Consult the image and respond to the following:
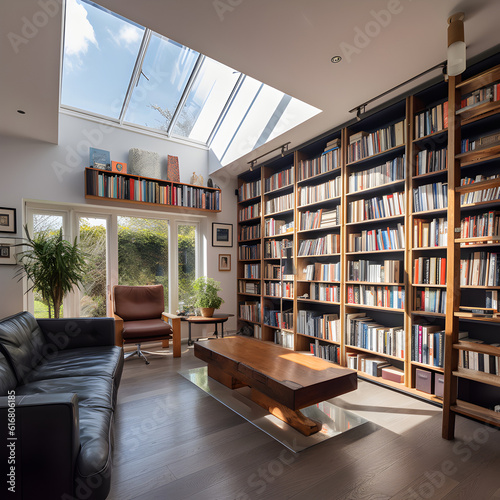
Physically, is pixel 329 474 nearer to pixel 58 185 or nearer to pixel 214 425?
pixel 214 425

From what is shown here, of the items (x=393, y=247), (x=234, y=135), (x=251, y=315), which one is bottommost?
(x=251, y=315)

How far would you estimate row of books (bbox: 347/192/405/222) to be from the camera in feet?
10.1

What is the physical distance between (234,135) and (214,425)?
3868 mm

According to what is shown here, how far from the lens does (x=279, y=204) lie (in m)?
4.64

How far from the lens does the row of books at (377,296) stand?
119 inches

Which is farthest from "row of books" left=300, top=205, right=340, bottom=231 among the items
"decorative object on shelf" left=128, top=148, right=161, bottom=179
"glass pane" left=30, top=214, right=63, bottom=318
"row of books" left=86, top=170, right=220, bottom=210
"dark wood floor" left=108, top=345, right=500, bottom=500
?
"glass pane" left=30, top=214, right=63, bottom=318

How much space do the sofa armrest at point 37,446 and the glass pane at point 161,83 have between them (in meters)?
4.07

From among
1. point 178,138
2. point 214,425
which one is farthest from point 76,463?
point 178,138

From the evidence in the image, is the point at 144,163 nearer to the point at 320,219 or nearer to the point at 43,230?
the point at 43,230

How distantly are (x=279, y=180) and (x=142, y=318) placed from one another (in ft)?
9.19

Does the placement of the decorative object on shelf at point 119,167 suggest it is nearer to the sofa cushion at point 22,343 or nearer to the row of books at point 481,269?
the sofa cushion at point 22,343

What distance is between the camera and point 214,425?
232 cm

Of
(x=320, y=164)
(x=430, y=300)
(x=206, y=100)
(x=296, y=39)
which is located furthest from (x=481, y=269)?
(x=206, y=100)

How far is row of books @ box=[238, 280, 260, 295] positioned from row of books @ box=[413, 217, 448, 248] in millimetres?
2761
